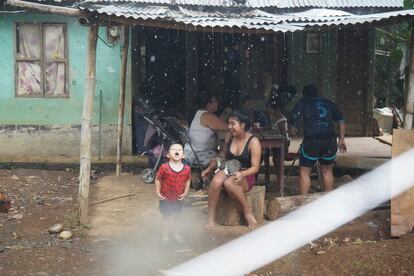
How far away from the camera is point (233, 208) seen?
258 inches

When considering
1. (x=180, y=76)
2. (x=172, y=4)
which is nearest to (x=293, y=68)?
(x=180, y=76)

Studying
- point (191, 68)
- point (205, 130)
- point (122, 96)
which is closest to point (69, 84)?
point (122, 96)

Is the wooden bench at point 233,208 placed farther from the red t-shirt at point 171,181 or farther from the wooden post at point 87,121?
the wooden post at point 87,121

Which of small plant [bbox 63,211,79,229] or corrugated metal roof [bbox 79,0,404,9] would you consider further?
corrugated metal roof [bbox 79,0,404,9]

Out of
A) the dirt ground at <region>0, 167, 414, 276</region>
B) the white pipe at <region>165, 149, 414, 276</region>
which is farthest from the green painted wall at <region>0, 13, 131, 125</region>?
the white pipe at <region>165, 149, 414, 276</region>

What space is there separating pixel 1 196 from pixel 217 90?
649 cm

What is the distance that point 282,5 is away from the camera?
1125 cm

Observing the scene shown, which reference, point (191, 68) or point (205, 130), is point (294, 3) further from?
point (205, 130)

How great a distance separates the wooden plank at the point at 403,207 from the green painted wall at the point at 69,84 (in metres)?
6.20

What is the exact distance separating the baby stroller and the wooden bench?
2167mm

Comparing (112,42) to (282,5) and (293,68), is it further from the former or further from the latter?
(293,68)

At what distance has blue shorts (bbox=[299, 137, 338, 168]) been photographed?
7.19 metres

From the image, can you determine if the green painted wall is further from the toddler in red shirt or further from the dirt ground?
the toddler in red shirt

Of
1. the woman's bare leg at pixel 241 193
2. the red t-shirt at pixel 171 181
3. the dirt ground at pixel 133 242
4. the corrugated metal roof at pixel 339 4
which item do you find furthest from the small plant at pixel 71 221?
the corrugated metal roof at pixel 339 4
